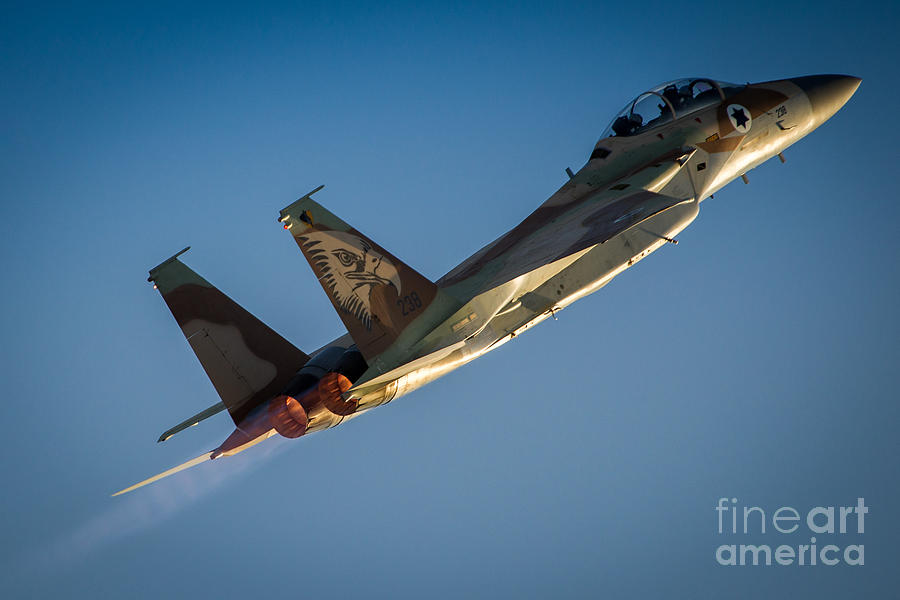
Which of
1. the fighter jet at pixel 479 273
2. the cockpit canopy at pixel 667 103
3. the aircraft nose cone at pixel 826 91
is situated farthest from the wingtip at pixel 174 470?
the aircraft nose cone at pixel 826 91

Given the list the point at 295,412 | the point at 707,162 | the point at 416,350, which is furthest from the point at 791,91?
the point at 295,412

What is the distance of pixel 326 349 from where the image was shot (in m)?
10.7

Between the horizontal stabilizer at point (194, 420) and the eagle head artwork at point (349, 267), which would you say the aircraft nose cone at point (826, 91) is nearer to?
the eagle head artwork at point (349, 267)

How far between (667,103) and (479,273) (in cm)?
467

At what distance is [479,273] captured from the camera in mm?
11266

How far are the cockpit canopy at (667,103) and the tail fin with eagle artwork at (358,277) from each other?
5.31m

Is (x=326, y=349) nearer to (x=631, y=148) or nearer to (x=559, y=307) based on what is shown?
(x=559, y=307)

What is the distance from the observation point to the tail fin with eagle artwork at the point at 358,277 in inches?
388

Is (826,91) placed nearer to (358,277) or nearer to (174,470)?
(358,277)

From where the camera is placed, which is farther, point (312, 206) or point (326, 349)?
point (326, 349)

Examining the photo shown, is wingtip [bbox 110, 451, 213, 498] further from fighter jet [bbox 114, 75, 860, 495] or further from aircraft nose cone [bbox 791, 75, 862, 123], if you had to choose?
aircraft nose cone [bbox 791, 75, 862, 123]

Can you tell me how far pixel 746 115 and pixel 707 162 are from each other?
44.3 inches

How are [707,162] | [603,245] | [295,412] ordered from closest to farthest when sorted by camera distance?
[295,412] < [603,245] < [707,162]

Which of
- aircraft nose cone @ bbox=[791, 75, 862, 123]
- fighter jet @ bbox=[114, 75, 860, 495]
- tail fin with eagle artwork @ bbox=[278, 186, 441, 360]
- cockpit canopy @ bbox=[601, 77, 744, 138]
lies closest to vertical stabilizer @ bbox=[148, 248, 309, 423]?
fighter jet @ bbox=[114, 75, 860, 495]
